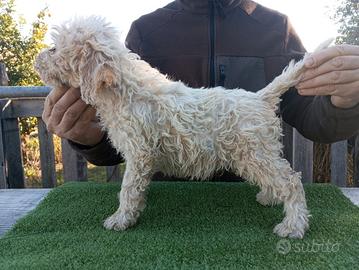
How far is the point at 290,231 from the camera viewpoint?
5.79ft

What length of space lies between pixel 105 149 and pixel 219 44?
3.36 feet

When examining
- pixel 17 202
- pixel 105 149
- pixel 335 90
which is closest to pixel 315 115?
pixel 335 90

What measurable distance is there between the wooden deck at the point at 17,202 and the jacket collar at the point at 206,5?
145cm

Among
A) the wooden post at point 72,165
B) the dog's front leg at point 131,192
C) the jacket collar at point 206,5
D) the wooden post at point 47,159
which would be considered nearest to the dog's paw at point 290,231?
the dog's front leg at point 131,192

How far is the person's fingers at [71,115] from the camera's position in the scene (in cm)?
205

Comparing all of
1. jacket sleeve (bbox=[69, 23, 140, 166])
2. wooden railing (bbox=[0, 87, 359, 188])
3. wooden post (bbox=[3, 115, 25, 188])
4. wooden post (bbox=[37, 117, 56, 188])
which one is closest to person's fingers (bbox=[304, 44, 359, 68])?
jacket sleeve (bbox=[69, 23, 140, 166])

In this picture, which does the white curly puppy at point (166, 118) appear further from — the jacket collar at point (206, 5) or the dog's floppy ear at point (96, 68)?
the jacket collar at point (206, 5)

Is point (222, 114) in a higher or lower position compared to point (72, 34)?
lower

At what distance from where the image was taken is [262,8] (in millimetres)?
2729

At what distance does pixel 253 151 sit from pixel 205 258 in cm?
53

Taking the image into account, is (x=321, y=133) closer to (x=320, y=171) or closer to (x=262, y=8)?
(x=262, y=8)

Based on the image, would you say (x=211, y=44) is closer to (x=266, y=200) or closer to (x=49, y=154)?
(x=266, y=200)

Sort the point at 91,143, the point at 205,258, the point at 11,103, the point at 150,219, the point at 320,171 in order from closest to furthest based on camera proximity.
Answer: the point at 205,258, the point at 150,219, the point at 91,143, the point at 11,103, the point at 320,171

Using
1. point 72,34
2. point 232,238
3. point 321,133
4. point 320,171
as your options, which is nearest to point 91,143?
point 72,34
